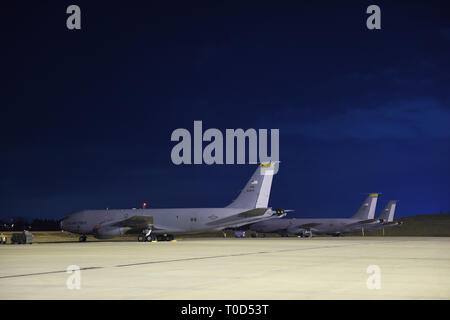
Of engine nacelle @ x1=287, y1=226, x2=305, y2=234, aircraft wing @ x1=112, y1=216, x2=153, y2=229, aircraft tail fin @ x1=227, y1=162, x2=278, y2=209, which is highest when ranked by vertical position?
aircraft tail fin @ x1=227, y1=162, x2=278, y2=209

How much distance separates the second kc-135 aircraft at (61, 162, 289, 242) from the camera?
219 ft

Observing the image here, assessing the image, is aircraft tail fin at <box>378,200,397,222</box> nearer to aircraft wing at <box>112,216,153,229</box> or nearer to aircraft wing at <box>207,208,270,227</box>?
aircraft wing at <box>207,208,270,227</box>

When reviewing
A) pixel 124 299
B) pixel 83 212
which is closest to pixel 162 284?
pixel 124 299

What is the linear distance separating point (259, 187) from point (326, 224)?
41350 mm

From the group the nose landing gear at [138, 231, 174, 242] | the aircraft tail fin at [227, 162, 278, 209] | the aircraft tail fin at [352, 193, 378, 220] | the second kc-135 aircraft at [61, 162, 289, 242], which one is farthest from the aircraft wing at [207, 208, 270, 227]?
the aircraft tail fin at [352, 193, 378, 220]

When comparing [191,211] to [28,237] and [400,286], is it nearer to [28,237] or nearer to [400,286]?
[28,237]

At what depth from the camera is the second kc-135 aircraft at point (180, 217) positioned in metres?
66.6

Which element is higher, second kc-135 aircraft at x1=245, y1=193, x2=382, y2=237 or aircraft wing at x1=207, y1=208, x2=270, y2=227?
aircraft wing at x1=207, y1=208, x2=270, y2=227

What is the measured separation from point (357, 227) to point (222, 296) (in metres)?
93.4

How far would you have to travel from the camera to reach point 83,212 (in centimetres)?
7456

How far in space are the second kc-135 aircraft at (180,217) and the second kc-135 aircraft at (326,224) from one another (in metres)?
36.8

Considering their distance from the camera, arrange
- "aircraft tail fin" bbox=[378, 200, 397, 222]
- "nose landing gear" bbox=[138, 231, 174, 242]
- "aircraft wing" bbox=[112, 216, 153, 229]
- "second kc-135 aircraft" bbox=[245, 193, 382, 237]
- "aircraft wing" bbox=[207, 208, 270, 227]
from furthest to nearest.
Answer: "aircraft tail fin" bbox=[378, 200, 397, 222], "second kc-135 aircraft" bbox=[245, 193, 382, 237], "aircraft wing" bbox=[112, 216, 153, 229], "nose landing gear" bbox=[138, 231, 174, 242], "aircraft wing" bbox=[207, 208, 270, 227]

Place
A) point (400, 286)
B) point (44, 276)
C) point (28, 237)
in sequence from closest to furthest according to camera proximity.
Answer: point (400, 286) < point (44, 276) < point (28, 237)
